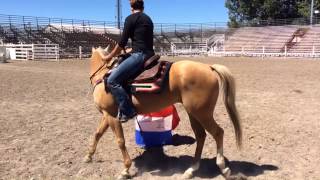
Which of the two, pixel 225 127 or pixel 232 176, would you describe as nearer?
pixel 232 176

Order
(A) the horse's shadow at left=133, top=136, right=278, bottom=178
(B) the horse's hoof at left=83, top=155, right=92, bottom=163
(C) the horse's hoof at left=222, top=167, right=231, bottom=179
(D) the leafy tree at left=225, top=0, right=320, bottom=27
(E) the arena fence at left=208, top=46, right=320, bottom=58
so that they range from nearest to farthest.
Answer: (C) the horse's hoof at left=222, top=167, right=231, bottom=179 < (A) the horse's shadow at left=133, top=136, right=278, bottom=178 < (B) the horse's hoof at left=83, top=155, right=92, bottom=163 < (E) the arena fence at left=208, top=46, right=320, bottom=58 < (D) the leafy tree at left=225, top=0, right=320, bottom=27

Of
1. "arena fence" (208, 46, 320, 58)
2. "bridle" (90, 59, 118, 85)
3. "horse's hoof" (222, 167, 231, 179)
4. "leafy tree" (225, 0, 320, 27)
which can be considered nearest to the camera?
"horse's hoof" (222, 167, 231, 179)

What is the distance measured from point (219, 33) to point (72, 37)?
1910cm

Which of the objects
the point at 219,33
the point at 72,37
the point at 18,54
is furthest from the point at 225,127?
the point at 219,33

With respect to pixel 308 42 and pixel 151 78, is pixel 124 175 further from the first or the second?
pixel 308 42

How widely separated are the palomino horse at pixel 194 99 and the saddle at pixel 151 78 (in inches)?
3.2

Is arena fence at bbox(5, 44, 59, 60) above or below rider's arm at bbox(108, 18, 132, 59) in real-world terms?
below

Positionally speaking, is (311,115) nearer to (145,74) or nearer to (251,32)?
(145,74)

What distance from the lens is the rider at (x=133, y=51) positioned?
518 centimetres

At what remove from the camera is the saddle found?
5.22 metres

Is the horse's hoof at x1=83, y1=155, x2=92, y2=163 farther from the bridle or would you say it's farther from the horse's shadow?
the bridle

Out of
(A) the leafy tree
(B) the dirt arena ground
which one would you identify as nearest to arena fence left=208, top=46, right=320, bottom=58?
(A) the leafy tree

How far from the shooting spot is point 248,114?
8.59 m

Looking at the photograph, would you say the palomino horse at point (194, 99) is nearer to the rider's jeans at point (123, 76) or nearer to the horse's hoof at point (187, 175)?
the horse's hoof at point (187, 175)
